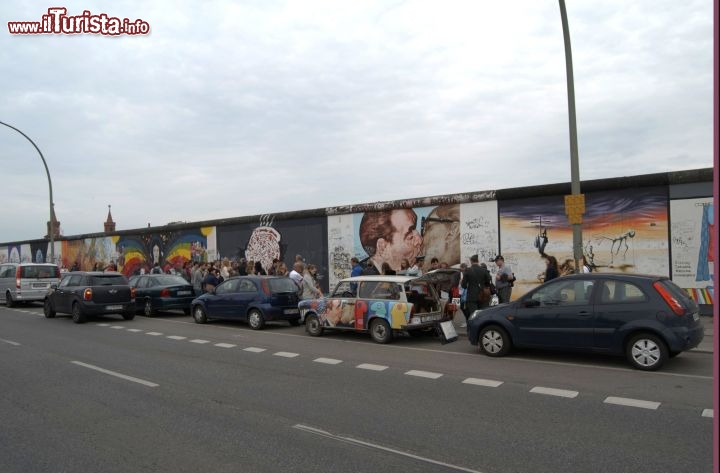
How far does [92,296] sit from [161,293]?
2.25 metres

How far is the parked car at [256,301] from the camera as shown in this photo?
47.3 ft

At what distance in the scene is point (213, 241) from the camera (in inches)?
1092

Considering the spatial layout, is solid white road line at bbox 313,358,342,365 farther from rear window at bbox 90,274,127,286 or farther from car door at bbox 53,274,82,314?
car door at bbox 53,274,82,314

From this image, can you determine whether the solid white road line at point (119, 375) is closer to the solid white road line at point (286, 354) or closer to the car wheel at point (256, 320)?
the solid white road line at point (286, 354)

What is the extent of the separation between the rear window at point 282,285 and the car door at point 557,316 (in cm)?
694

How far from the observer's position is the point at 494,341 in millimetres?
9867

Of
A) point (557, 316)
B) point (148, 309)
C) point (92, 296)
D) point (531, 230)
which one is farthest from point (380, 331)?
point (148, 309)

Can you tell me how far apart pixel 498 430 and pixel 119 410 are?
4.35 m

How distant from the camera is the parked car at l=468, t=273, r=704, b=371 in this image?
8.23m

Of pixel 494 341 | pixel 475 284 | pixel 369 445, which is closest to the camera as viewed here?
pixel 369 445

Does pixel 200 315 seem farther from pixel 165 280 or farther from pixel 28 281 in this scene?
pixel 28 281

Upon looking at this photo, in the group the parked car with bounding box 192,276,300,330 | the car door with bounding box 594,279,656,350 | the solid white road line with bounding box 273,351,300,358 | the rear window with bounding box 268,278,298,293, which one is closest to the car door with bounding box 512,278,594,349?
the car door with bounding box 594,279,656,350

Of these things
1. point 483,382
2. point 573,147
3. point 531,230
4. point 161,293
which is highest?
point 573,147

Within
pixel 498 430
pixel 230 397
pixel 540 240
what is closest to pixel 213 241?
pixel 540 240
